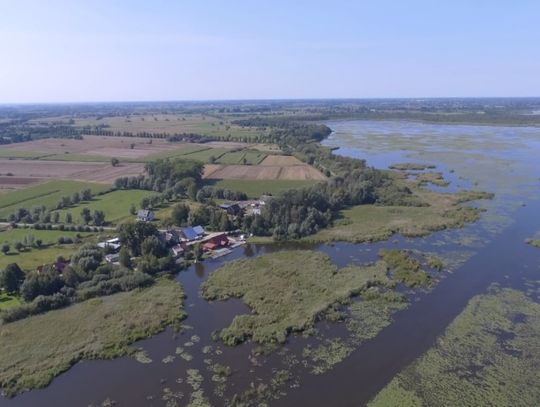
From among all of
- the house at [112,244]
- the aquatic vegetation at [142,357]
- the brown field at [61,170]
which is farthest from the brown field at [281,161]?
the aquatic vegetation at [142,357]

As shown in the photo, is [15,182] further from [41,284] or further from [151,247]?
[41,284]

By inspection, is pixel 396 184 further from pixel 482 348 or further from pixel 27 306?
pixel 27 306

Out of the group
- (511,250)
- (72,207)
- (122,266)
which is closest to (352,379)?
(122,266)

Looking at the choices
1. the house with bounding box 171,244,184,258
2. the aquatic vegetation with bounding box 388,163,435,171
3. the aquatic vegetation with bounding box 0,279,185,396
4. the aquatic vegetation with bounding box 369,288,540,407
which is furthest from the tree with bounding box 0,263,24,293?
the aquatic vegetation with bounding box 388,163,435,171

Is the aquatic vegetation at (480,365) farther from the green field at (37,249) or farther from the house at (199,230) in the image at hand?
the green field at (37,249)

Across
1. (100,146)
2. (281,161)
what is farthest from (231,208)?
(100,146)

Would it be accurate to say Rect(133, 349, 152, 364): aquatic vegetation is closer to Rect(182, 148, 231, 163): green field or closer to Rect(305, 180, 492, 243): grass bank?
Rect(305, 180, 492, 243): grass bank
